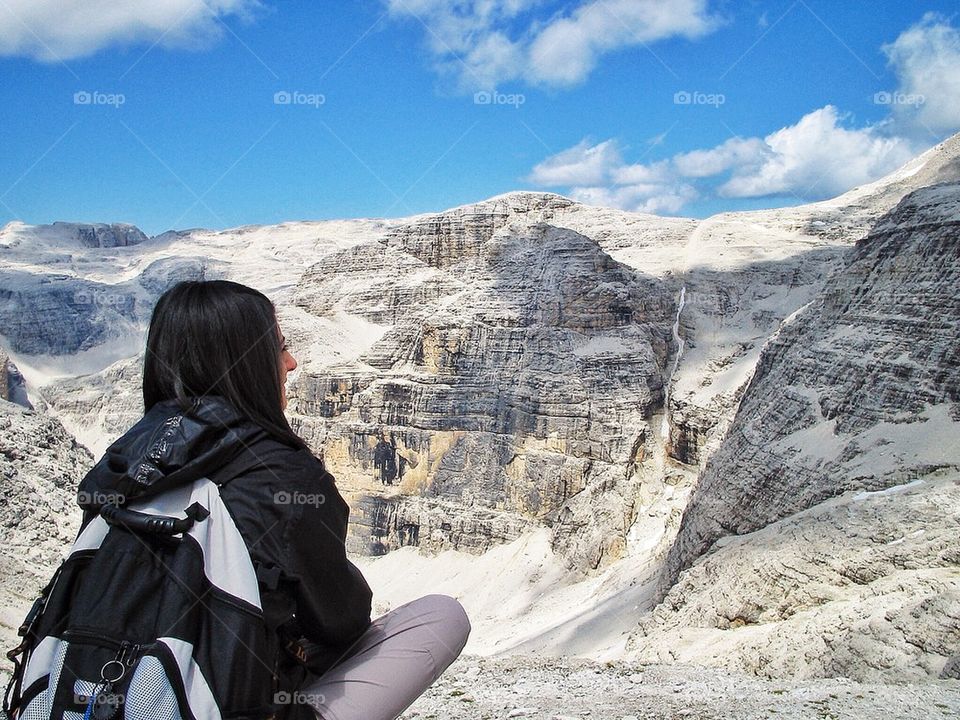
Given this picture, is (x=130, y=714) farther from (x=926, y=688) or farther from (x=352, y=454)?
(x=352, y=454)

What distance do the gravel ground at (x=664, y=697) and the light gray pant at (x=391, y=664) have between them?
3.23 meters

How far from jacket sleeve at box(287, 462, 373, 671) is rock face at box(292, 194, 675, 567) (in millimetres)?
34501

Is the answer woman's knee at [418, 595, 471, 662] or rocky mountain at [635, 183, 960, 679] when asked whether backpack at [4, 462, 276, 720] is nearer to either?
woman's knee at [418, 595, 471, 662]

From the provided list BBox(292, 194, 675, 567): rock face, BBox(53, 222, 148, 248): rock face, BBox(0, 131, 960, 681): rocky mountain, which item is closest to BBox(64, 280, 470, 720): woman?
BBox(0, 131, 960, 681): rocky mountain

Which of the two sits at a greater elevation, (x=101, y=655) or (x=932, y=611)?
(x=101, y=655)

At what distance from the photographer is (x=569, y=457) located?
42.6m

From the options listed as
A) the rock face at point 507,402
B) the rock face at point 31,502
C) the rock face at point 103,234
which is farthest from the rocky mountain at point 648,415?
the rock face at point 103,234

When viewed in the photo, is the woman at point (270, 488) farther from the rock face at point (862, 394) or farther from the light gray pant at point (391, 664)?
the rock face at point (862, 394)

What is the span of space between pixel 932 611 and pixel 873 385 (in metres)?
8.67

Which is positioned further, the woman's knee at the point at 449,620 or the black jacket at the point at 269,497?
the woman's knee at the point at 449,620

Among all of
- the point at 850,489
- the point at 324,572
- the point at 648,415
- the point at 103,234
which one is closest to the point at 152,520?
the point at 324,572

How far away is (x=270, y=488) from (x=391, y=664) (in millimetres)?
1073

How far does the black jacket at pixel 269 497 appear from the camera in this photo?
9.80 feet

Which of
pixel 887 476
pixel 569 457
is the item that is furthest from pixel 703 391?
pixel 887 476
